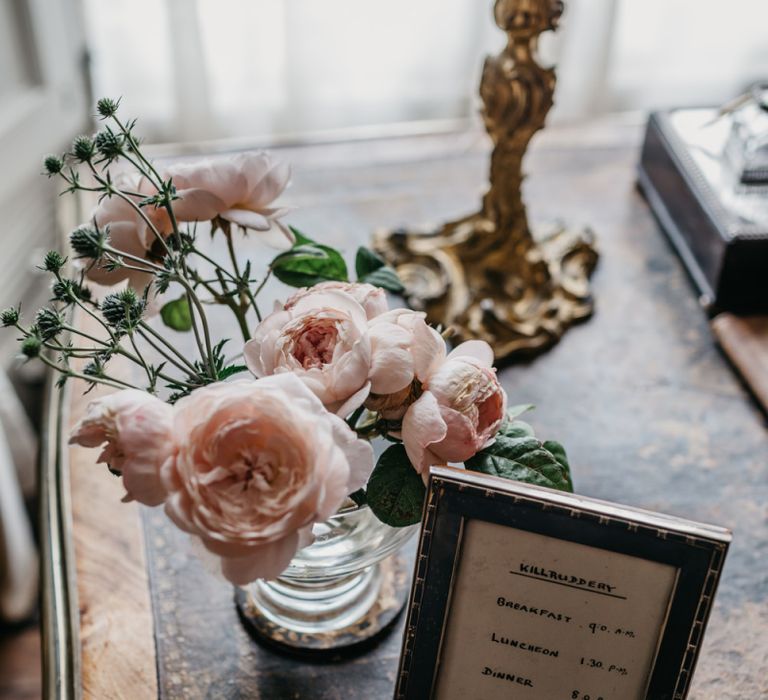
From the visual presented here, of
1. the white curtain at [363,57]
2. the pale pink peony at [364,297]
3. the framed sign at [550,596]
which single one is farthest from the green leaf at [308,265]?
the white curtain at [363,57]

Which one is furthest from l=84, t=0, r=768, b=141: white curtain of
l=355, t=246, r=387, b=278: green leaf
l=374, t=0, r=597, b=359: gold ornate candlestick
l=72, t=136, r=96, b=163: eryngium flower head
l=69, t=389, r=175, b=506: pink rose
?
l=69, t=389, r=175, b=506: pink rose

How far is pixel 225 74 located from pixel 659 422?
100cm

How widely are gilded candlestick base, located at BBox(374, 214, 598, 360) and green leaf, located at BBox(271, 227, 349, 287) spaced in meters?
0.30

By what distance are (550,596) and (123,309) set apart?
298 millimetres

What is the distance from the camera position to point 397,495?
22.0 inches

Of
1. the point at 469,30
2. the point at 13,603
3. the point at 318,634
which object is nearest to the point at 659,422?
the point at 318,634

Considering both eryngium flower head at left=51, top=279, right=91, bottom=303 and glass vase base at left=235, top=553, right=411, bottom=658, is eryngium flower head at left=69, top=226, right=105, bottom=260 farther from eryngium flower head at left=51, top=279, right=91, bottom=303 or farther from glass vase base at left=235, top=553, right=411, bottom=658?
glass vase base at left=235, top=553, right=411, bottom=658

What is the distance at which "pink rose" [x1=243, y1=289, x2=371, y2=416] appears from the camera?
509mm

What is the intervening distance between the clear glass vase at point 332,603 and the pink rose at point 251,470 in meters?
0.20

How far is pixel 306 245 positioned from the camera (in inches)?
27.1

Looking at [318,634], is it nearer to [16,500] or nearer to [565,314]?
[565,314]

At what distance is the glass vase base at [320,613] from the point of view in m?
0.71

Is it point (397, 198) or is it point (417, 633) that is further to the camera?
point (397, 198)

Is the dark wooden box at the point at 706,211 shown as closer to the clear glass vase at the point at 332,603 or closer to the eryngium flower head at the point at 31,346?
the clear glass vase at the point at 332,603
